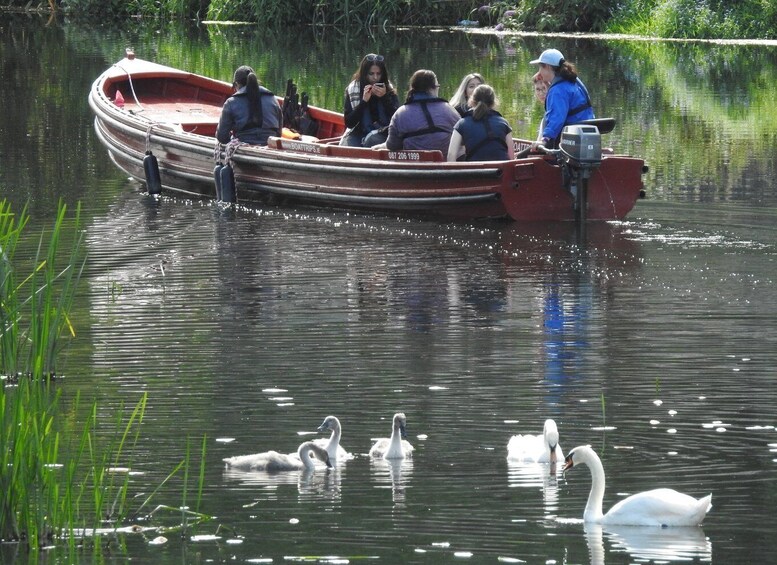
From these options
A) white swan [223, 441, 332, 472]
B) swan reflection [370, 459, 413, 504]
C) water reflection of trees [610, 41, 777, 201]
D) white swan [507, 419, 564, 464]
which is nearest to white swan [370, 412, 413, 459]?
swan reflection [370, 459, 413, 504]

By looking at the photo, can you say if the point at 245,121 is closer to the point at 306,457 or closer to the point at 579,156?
the point at 579,156

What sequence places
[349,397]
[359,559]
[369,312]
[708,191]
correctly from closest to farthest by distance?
[359,559]
[349,397]
[369,312]
[708,191]

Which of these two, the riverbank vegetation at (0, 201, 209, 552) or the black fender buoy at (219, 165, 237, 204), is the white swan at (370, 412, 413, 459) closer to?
the riverbank vegetation at (0, 201, 209, 552)

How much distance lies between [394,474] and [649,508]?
1237 millimetres

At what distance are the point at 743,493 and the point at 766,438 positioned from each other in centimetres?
85

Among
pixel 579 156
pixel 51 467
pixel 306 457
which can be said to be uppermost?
pixel 579 156

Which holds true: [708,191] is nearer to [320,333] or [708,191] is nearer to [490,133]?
[490,133]

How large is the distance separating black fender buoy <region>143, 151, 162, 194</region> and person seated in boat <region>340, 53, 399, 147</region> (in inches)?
87.7

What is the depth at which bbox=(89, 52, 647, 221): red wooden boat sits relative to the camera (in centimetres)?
1372

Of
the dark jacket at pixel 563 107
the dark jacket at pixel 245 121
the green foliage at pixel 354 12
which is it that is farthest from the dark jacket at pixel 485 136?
the green foliage at pixel 354 12

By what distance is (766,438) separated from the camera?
7391 millimetres

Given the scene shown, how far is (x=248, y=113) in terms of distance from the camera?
1571 centimetres

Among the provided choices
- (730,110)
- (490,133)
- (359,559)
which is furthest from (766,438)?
(730,110)

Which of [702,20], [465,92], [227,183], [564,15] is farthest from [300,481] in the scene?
[564,15]
